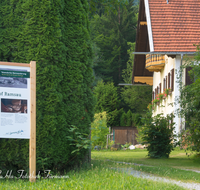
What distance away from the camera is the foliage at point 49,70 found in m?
7.39

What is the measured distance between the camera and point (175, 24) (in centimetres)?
1953

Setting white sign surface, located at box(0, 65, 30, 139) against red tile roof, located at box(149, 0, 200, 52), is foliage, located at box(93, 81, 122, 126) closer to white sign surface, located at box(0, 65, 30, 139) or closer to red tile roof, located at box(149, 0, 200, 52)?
red tile roof, located at box(149, 0, 200, 52)

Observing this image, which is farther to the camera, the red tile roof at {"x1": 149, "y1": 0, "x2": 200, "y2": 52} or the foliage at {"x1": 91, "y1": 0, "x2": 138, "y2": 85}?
the foliage at {"x1": 91, "y1": 0, "x2": 138, "y2": 85}

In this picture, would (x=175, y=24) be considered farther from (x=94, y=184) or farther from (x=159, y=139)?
(x=94, y=184)

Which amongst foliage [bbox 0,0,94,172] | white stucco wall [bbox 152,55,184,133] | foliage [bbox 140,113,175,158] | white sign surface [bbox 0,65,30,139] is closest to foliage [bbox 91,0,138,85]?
white stucco wall [bbox 152,55,184,133]

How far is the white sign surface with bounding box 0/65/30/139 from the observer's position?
6578 millimetres

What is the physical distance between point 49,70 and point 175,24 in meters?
13.6

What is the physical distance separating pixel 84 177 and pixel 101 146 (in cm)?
1653

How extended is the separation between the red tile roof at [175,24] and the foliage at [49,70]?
428 inches

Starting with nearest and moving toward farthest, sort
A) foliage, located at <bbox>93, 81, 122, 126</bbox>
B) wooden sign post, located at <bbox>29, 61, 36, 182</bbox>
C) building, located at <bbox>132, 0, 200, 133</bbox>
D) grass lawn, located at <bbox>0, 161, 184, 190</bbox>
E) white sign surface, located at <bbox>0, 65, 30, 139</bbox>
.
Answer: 1. grass lawn, located at <bbox>0, 161, 184, 190</bbox>
2. white sign surface, located at <bbox>0, 65, 30, 139</bbox>
3. wooden sign post, located at <bbox>29, 61, 36, 182</bbox>
4. building, located at <bbox>132, 0, 200, 133</bbox>
5. foliage, located at <bbox>93, 81, 122, 126</bbox>

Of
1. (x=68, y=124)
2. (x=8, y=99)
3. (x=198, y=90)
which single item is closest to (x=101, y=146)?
(x=198, y=90)

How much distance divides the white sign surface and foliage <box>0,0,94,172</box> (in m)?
0.69

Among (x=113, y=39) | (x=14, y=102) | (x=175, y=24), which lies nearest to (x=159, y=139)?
(x=14, y=102)

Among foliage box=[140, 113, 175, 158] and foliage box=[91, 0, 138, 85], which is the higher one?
foliage box=[91, 0, 138, 85]
